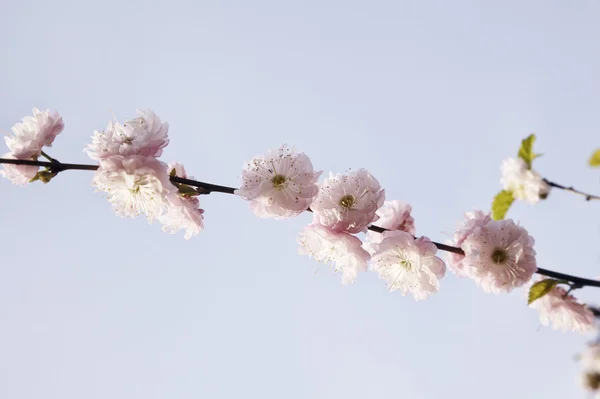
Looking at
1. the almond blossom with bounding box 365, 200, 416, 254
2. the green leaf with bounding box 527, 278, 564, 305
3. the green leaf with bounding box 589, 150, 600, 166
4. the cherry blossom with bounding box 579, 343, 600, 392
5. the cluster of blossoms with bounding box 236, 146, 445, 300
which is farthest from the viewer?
the almond blossom with bounding box 365, 200, 416, 254

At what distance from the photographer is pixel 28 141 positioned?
2.04 meters

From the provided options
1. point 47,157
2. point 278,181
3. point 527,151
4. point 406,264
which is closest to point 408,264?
point 406,264

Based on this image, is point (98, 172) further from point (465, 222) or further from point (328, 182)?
point (465, 222)

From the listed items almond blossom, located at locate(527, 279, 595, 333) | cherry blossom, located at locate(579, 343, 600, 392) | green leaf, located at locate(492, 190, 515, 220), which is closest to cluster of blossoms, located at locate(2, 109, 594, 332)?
almond blossom, located at locate(527, 279, 595, 333)

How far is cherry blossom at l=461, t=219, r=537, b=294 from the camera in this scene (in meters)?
1.96

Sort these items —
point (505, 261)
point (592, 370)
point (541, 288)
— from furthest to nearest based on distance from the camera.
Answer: point (505, 261), point (541, 288), point (592, 370)

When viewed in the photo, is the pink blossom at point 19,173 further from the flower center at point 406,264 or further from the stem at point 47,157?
the flower center at point 406,264

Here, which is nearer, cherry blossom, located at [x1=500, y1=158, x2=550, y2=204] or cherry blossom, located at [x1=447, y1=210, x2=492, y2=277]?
cherry blossom, located at [x1=500, y1=158, x2=550, y2=204]

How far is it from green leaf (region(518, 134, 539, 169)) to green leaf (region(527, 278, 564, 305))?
1.51ft

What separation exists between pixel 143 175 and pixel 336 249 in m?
0.74

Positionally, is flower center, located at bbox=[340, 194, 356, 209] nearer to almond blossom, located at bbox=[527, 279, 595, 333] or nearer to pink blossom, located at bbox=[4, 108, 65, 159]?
almond blossom, located at bbox=[527, 279, 595, 333]

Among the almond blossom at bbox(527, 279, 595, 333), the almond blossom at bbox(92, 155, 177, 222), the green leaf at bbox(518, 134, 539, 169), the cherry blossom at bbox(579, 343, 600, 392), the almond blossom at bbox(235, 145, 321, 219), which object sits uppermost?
the green leaf at bbox(518, 134, 539, 169)

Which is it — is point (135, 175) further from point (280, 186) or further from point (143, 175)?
point (280, 186)

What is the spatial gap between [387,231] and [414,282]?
223 mm
